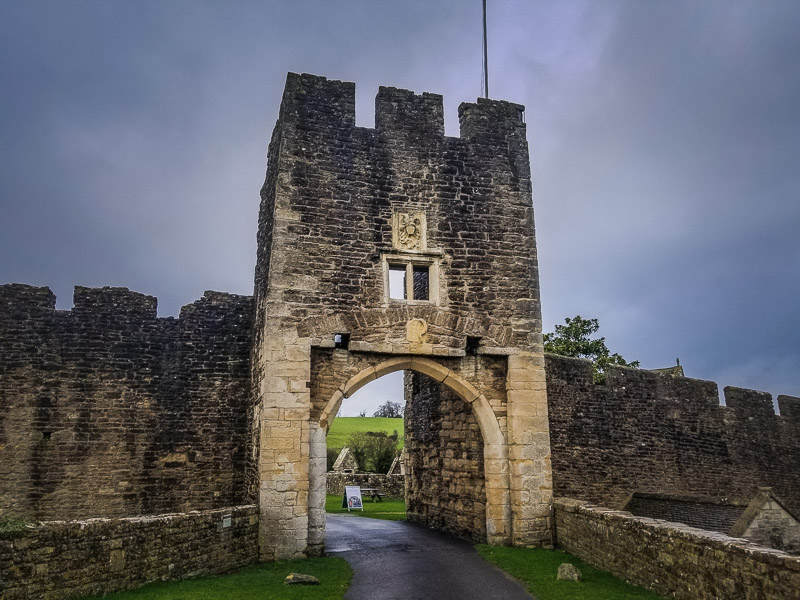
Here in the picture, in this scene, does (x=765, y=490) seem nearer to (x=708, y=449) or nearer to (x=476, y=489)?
(x=476, y=489)

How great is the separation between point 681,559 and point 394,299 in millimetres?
6907

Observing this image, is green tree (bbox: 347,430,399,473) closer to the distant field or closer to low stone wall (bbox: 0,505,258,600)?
the distant field

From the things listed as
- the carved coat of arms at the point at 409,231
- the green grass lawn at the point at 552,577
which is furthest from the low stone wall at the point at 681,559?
the carved coat of arms at the point at 409,231

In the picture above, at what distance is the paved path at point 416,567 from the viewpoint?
8.85m

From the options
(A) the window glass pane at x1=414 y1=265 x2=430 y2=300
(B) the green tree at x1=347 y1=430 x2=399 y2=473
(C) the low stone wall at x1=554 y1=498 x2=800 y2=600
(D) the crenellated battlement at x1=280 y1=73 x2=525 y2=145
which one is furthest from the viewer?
(B) the green tree at x1=347 y1=430 x2=399 y2=473

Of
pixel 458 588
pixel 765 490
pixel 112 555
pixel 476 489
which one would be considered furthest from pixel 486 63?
pixel 112 555

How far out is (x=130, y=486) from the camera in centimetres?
1341

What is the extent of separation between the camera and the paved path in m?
8.85

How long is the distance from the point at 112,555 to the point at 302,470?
3971 mm

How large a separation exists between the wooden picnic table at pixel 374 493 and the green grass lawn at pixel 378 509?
22 cm

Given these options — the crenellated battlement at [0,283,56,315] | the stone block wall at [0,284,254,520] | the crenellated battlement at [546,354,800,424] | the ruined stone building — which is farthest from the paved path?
the crenellated battlement at [0,283,56,315]

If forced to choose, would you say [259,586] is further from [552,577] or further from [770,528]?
[770,528]

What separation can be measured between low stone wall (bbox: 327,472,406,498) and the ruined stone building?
12.7m

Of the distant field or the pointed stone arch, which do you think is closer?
the pointed stone arch
